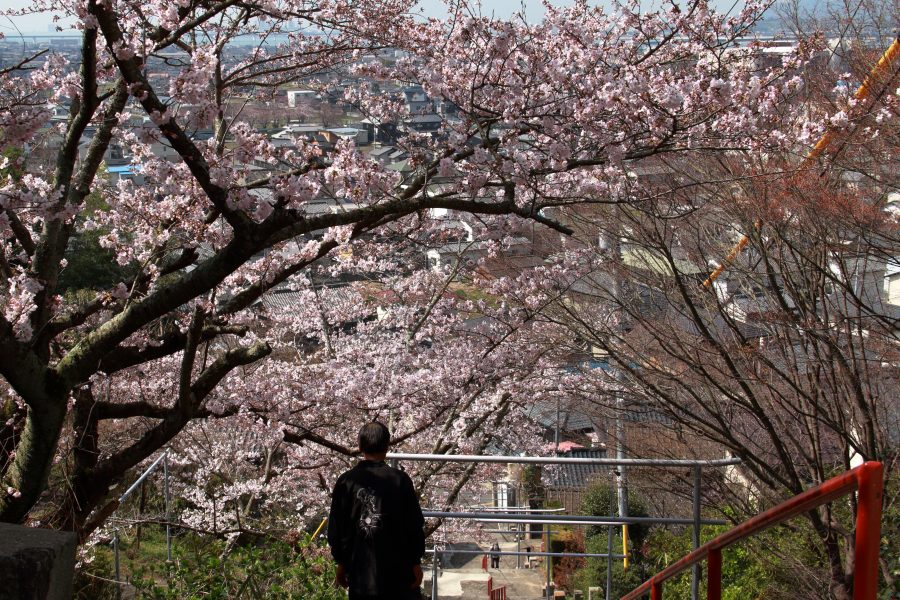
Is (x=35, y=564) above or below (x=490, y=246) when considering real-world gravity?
below

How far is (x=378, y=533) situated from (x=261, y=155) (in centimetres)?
231

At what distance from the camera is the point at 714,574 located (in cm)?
249

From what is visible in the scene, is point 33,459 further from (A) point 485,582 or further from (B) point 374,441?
(A) point 485,582

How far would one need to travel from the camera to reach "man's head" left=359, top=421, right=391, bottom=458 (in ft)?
10.2

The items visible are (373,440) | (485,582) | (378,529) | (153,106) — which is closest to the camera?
(378,529)

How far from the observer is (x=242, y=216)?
3.82m

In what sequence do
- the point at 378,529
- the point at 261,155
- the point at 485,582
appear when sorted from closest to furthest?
the point at 378,529
the point at 261,155
the point at 485,582

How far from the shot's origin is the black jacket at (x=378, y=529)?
298 cm

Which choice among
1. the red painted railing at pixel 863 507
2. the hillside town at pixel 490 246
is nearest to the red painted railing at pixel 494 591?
the hillside town at pixel 490 246

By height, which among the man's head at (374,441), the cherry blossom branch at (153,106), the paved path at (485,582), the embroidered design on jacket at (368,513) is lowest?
the paved path at (485,582)

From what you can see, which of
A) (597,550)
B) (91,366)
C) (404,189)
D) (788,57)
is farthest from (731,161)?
(597,550)

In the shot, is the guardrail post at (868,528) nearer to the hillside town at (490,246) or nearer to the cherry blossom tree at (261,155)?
the hillside town at (490,246)

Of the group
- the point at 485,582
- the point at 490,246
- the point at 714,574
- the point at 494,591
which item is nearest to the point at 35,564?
the point at 714,574

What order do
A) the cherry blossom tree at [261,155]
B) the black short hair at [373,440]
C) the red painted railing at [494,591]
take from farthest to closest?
the red painted railing at [494,591] < the cherry blossom tree at [261,155] < the black short hair at [373,440]
